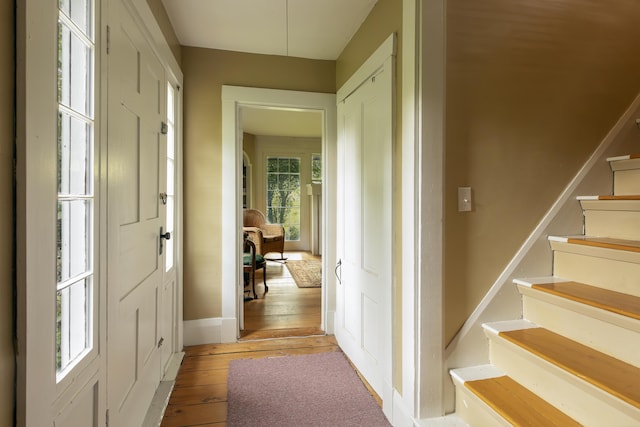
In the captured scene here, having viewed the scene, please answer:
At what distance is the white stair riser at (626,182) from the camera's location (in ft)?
5.62

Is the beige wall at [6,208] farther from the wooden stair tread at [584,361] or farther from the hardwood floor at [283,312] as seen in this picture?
the hardwood floor at [283,312]

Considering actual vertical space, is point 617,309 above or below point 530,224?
below

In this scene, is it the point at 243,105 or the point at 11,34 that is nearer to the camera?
the point at 11,34

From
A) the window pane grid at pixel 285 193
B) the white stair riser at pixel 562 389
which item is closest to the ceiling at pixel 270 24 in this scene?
the white stair riser at pixel 562 389

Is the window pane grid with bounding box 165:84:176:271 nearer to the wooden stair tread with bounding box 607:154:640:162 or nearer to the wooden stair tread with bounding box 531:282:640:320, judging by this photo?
the wooden stair tread with bounding box 531:282:640:320

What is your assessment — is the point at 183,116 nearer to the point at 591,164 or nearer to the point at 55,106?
the point at 55,106

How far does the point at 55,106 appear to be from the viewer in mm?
906

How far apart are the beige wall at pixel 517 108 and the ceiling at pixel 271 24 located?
2.95 feet

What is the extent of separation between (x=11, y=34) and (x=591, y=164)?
7.78 feet

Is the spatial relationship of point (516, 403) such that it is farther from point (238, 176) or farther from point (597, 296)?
point (238, 176)

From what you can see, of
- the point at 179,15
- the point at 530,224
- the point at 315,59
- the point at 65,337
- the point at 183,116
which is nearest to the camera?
the point at 65,337

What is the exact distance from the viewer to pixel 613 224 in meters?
1.68

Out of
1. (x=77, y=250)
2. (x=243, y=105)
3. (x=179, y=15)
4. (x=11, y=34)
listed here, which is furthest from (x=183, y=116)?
(x=11, y=34)

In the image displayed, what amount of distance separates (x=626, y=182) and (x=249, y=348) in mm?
2682
